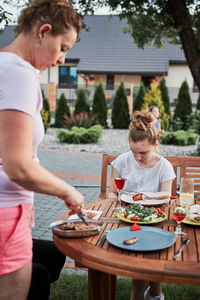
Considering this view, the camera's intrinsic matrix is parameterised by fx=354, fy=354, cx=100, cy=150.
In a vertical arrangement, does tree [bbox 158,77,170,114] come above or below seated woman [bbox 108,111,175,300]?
above

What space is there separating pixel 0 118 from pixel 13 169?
20 cm

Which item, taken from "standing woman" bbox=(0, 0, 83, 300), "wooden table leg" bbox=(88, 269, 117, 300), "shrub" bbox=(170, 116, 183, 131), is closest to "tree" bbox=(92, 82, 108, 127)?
"shrub" bbox=(170, 116, 183, 131)

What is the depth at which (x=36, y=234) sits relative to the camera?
15.0 feet

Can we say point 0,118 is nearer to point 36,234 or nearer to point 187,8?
point 36,234

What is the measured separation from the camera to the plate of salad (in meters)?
2.26

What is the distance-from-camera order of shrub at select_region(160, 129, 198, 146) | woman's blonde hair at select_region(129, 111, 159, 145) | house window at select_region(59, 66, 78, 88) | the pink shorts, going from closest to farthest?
the pink shorts
woman's blonde hair at select_region(129, 111, 159, 145)
shrub at select_region(160, 129, 198, 146)
house window at select_region(59, 66, 78, 88)

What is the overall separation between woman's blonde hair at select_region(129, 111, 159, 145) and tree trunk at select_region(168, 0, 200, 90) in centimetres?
671

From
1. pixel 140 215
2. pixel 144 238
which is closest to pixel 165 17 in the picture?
pixel 140 215

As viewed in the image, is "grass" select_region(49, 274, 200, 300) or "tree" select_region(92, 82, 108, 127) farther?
"tree" select_region(92, 82, 108, 127)

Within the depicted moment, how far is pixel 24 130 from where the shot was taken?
1.35 meters

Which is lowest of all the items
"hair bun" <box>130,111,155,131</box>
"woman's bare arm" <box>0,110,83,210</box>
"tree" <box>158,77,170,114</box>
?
"woman's bare arm" <box>0,110,83,210</box>

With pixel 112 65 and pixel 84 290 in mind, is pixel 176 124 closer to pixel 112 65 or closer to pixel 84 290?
pixel 112 65

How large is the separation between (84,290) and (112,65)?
28.1 m

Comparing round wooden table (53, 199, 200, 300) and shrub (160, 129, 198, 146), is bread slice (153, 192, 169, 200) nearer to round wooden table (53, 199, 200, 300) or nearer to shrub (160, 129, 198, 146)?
round wooden table (53, 199, 200, 300)
